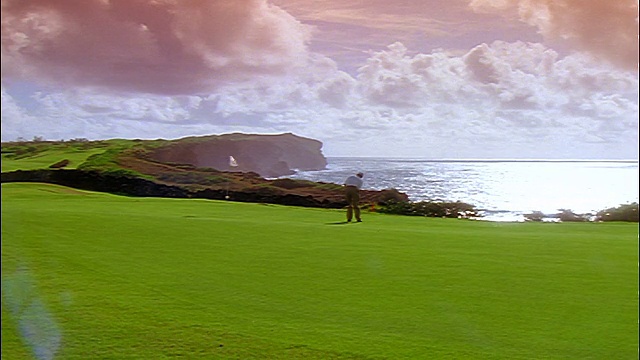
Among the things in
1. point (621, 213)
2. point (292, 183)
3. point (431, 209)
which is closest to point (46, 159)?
point (292, 183)

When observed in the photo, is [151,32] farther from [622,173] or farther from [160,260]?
[622,173]

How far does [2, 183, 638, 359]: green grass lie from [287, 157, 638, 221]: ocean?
55mm

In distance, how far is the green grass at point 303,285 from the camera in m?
1.48

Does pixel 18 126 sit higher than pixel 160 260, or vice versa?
pixel 18 126

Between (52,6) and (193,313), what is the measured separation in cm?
90

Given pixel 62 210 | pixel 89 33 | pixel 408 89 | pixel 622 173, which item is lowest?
pixel 62 210

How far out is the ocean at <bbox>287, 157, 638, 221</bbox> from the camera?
5.13 ft

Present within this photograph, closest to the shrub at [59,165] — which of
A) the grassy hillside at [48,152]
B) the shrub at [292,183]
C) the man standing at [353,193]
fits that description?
the grassy hillside at [48,152]

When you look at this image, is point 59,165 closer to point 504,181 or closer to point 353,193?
point 353,193

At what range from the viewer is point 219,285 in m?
1.60

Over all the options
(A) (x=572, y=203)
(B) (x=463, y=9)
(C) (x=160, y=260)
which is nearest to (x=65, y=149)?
(C) (x=160, y=260)

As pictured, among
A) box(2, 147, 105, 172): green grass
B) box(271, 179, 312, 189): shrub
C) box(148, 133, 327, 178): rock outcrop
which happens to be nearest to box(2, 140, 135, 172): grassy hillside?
box(2, 147, 105, 172): green grass

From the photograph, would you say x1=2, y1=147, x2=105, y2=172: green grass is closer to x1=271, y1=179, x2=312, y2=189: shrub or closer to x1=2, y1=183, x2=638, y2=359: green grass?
x1=2, y1=183, x2=638, y2=359: green grass

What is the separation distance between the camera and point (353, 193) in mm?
1707
